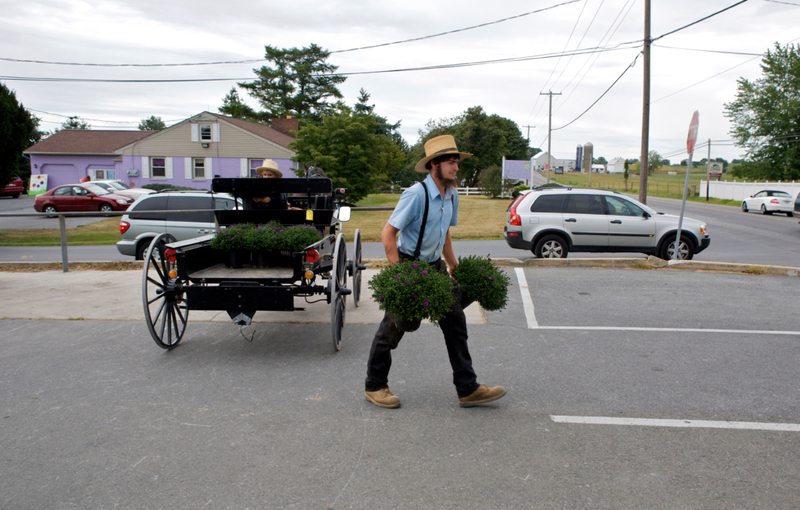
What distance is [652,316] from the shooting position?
22.7ft

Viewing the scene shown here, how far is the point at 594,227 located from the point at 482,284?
8.61m

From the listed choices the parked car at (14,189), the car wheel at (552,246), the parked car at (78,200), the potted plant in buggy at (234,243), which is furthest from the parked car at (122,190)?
the potted plant in buggy at (234,243)

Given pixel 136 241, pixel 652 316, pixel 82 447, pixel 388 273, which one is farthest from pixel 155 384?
pixel 136 241

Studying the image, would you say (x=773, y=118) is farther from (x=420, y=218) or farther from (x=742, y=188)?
(x=420, y=218)

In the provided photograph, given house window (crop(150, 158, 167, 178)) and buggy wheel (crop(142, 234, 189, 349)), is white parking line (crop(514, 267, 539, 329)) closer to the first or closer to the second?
buggy wheel (crop(142, 234, 189, 349))

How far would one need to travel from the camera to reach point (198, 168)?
39.1m

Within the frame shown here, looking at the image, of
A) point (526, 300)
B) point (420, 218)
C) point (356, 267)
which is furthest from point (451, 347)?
point (526, 300)

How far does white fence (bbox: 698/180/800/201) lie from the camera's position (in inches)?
1583

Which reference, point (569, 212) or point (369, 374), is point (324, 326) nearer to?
point (369, 374)

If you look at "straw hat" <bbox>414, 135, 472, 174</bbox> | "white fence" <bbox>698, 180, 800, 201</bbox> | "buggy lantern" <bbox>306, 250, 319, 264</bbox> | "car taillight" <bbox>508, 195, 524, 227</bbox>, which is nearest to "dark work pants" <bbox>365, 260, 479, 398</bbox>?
"straw hat" <bbox>414, 135, 472, 174</bbox>

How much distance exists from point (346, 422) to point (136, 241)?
9956mm

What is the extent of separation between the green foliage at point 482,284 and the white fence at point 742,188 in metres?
42.7

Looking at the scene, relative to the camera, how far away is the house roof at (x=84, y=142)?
139ft

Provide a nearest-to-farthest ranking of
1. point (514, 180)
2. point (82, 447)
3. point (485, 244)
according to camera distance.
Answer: point (82, 447) → point (485, 244) → point (514, 180)
